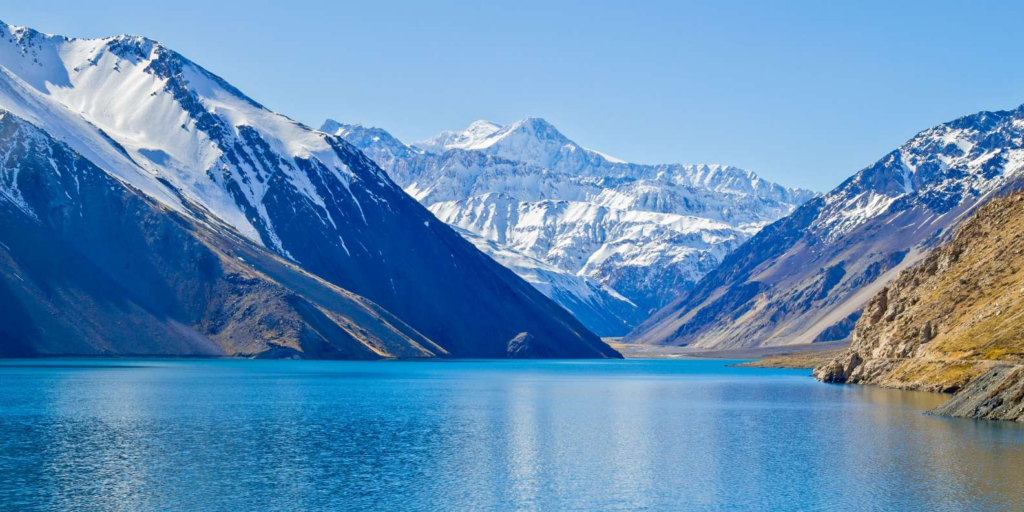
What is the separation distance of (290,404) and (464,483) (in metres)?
64.8

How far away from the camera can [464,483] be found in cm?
7794

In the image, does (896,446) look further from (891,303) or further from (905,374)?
(891,303)

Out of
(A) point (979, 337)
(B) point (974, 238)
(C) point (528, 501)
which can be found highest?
(B) point (974, 238)

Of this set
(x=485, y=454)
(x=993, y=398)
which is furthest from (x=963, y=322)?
(x=485, y=454)

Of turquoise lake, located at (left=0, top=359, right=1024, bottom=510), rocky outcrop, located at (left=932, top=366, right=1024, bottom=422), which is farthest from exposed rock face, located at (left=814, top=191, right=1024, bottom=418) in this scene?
turquoise lake, located at (left=0, top=359, right=1024, bottom=510)

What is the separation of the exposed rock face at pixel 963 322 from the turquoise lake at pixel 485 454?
5198mm

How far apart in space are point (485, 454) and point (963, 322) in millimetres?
89857

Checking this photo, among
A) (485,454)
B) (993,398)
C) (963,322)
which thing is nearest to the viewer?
(485,454)

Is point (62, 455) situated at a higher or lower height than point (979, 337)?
lower

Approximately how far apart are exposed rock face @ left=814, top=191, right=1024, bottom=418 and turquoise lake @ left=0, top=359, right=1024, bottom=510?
520cm

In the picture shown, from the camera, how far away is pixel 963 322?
154750 millimetres

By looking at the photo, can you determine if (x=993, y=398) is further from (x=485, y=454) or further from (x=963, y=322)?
(x=485, y=454)

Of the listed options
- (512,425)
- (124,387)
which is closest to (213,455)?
(512,425)

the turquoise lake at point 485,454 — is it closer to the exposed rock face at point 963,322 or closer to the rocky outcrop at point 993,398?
the rocky outcrop at point 993,398
